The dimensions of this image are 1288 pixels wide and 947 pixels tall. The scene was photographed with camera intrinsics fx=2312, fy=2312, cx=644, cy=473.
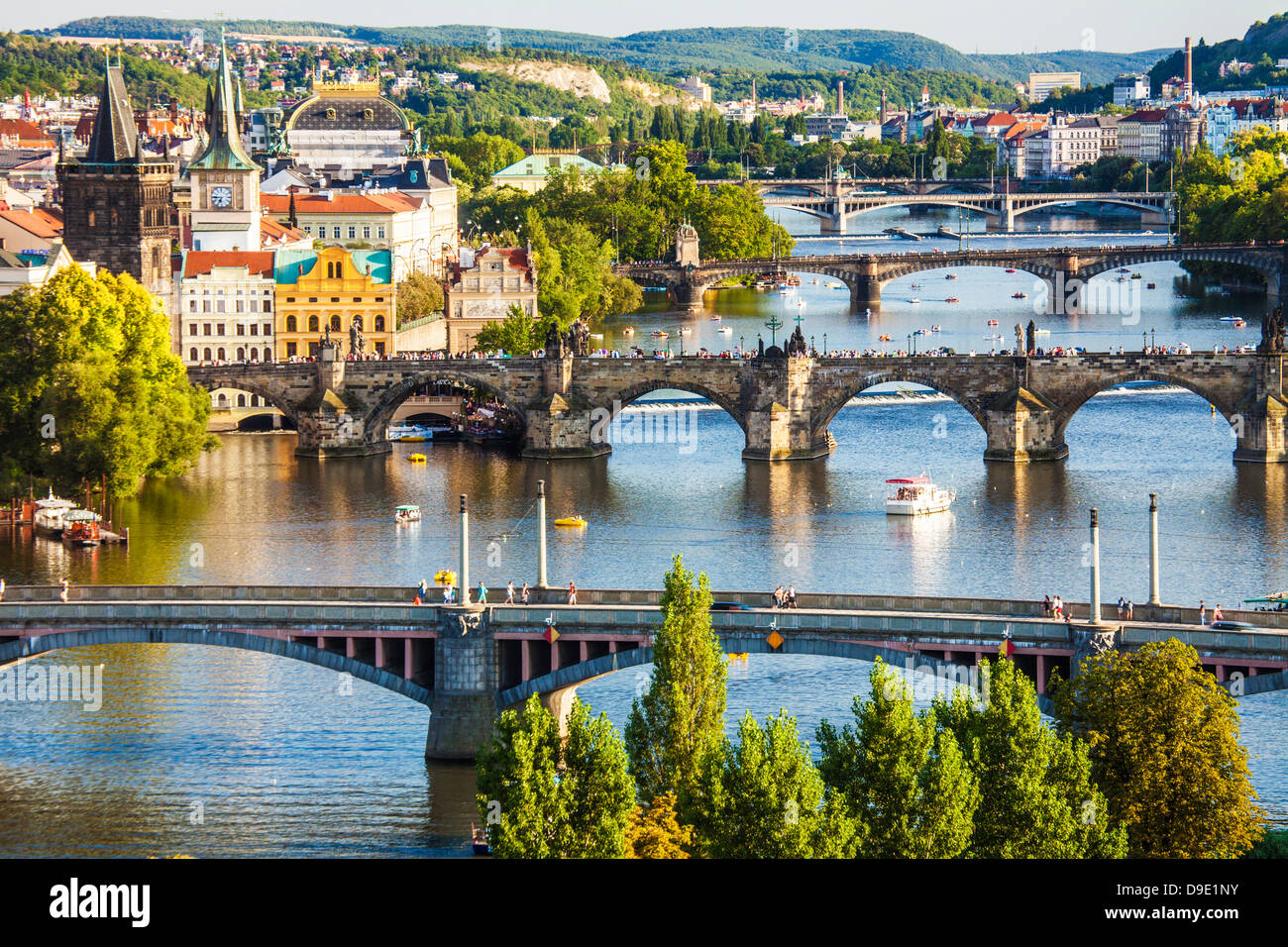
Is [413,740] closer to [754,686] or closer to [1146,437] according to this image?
[754,686]

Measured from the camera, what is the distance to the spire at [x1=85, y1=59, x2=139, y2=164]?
75562 millimetres

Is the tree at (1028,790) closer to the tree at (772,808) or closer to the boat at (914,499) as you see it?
the tree at (772,808)

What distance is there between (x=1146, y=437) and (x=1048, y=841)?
4464 centimetres

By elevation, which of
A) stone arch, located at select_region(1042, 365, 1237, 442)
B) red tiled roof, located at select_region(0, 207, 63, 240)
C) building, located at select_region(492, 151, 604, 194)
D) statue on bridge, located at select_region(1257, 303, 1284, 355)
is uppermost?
building, located at select_region(492, 151, 604, 194)

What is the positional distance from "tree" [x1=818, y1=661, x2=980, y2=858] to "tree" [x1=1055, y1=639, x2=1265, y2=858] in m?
2.40

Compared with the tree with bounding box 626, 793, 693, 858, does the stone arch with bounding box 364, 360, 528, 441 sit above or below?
above

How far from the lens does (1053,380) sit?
6544 centimetres

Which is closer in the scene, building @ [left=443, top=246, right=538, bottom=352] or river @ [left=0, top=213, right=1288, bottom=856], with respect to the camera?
river @ [left=0, top=213, right=1288, bottom=856]

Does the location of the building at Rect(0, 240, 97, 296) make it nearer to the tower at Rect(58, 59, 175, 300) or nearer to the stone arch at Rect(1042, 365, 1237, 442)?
the tower at Rect(58, 59, 175, 300)

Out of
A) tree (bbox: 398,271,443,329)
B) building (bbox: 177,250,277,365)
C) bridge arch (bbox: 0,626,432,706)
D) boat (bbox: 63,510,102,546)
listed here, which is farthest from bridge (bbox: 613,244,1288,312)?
bridge arch (bbox: 0,626,432,706)

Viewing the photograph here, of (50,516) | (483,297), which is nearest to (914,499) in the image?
(50,516)

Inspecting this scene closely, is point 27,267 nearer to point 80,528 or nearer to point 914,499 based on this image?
point 80,528
